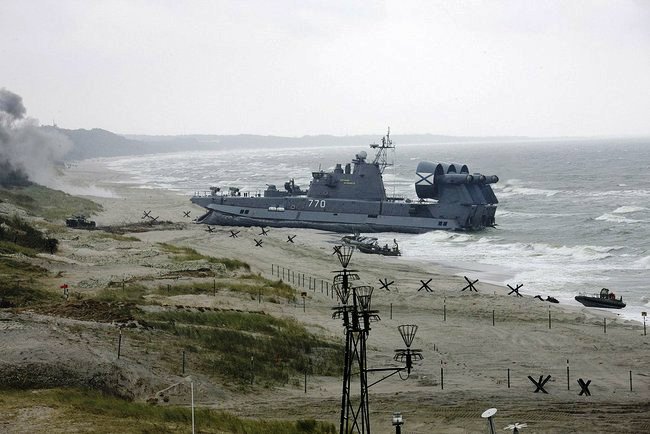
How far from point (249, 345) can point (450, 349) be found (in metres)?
7.07

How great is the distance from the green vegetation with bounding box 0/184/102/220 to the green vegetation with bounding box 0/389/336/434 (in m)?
44.2

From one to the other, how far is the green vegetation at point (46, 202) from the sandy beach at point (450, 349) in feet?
56.7

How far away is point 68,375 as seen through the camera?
1717 centimetres

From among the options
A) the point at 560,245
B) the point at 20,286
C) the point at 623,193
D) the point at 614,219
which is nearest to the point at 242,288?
the point at 20,286

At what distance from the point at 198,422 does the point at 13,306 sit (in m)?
11.2

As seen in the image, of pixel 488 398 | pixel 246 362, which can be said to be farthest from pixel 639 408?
pixel 246 362

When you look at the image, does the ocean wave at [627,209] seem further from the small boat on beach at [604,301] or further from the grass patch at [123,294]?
the grass patch at [123,294]

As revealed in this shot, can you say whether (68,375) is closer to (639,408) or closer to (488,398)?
(488,398)

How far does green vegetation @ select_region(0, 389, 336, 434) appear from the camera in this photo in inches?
571

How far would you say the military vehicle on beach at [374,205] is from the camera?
57.8m

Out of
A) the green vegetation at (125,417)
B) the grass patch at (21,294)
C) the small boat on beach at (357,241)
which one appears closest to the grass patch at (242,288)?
the grass patch at (21,294)

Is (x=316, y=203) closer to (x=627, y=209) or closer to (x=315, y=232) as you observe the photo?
(x=315, y=232)

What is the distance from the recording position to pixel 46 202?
68000 mm

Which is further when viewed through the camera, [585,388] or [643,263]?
[643,263]
